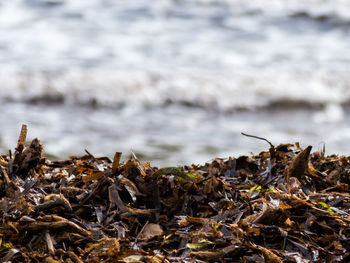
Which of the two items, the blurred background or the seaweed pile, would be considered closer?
the seaweed pile

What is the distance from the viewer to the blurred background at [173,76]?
5477mm

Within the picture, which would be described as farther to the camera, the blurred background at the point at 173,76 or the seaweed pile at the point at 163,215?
the blurred background at the point at 173,76

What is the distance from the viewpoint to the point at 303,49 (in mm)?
9352

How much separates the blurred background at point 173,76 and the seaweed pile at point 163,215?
2.67 metres

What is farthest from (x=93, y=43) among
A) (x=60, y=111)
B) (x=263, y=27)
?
(x=263, y=27)

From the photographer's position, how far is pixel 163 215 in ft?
6.01

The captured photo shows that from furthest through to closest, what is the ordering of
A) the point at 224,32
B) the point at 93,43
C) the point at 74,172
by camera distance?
1. the point at 224,32
2. the point at 93,43
3. the point at 74,172

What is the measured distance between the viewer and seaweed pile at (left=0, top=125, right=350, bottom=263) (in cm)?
164

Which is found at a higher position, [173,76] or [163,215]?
[163,215]

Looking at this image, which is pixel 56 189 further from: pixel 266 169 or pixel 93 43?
pixel 93 43

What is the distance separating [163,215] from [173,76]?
5.90 metres

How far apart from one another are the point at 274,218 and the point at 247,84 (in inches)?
236

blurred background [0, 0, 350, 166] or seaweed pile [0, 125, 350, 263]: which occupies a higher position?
seaweed pile [0, 125, 350, 263]

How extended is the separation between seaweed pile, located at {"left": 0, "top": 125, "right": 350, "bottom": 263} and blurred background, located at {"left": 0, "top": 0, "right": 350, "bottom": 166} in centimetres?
267
